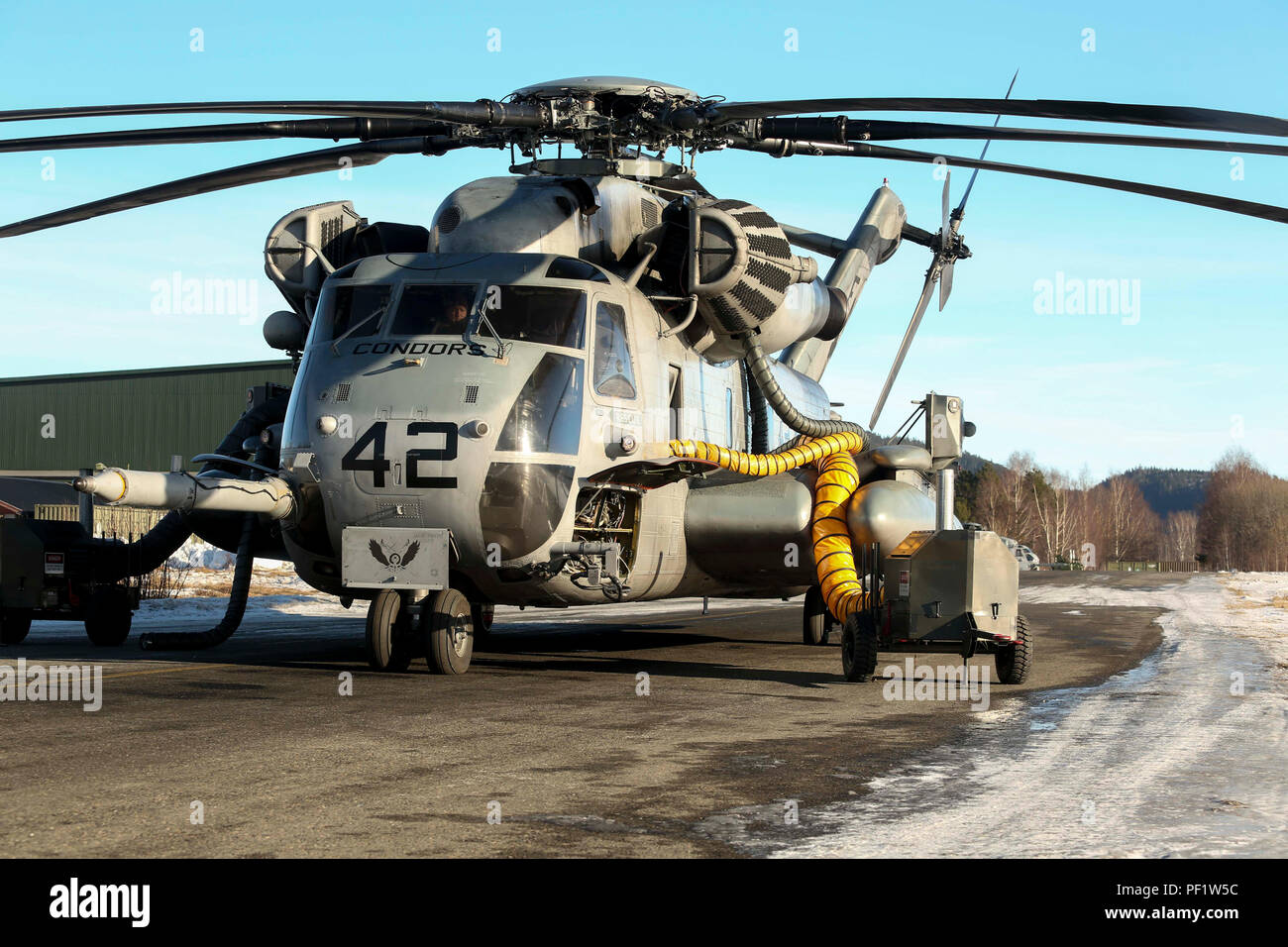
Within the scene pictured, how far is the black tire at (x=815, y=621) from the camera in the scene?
69.6ft

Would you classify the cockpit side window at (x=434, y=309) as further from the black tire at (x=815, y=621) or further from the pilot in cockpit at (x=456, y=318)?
the black tire at (x=815, y=621)

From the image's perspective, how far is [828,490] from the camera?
16469 mm

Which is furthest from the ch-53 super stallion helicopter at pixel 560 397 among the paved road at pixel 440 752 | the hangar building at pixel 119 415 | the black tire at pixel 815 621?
the hangar building at pixel 119 415

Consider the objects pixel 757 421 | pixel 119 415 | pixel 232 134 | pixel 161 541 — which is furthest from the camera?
pixel 119 415

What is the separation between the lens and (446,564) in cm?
1309

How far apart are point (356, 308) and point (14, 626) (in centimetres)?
694

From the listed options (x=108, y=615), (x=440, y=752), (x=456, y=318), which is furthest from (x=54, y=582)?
(x=440, y=752)

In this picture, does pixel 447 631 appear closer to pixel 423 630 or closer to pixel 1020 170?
pixel 423 630

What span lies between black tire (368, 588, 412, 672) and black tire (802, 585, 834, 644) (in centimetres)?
872

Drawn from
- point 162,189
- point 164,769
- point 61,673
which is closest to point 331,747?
point 164,769

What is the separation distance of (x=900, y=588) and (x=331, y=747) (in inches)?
268

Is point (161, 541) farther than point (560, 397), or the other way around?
point (161, 541)

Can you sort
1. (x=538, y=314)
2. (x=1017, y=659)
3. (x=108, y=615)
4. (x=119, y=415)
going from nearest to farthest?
1. (x=538, y=314)
2. (x=1017, y=659)
3. (x=108, y=615)
4. (x=119, y=415)
